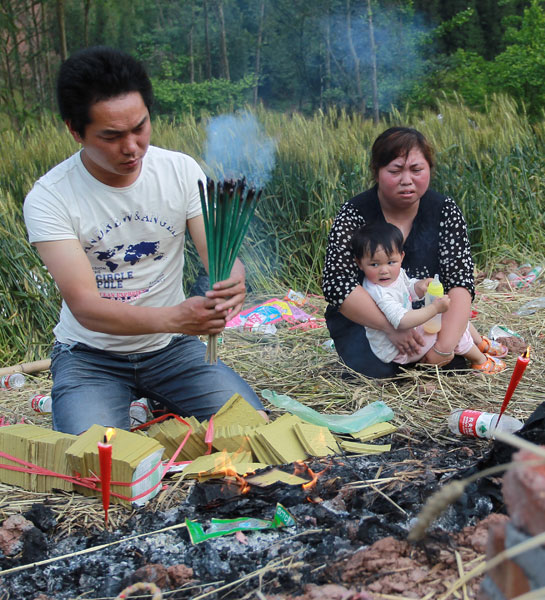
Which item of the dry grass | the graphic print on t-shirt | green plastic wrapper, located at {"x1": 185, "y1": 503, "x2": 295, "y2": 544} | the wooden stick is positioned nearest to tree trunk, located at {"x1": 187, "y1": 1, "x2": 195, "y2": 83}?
the dry grass

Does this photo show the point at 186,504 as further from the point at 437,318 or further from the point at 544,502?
the point at 437,318

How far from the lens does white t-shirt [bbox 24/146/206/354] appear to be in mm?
2486

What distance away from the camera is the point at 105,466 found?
6.47 feet

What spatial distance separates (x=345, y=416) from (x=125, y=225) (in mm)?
1200

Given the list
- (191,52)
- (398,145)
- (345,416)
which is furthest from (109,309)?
(191,52)

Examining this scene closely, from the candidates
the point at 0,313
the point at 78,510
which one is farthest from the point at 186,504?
the point at 0,313

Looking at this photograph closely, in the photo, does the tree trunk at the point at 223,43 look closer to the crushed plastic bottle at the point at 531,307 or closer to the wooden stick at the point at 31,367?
the crushed plastic bottle at the point at 531,307

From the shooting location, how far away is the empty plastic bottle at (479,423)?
2.46 metres

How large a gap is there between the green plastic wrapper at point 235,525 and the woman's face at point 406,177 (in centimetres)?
180

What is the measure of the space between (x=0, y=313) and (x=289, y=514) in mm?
2717

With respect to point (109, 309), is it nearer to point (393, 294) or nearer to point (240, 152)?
point (393, 294)

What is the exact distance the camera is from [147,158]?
2689 mm

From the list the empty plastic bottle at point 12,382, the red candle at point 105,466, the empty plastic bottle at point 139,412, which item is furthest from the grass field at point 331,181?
the red candle at point 105,466

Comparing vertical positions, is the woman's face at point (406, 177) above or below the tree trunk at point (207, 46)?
below
